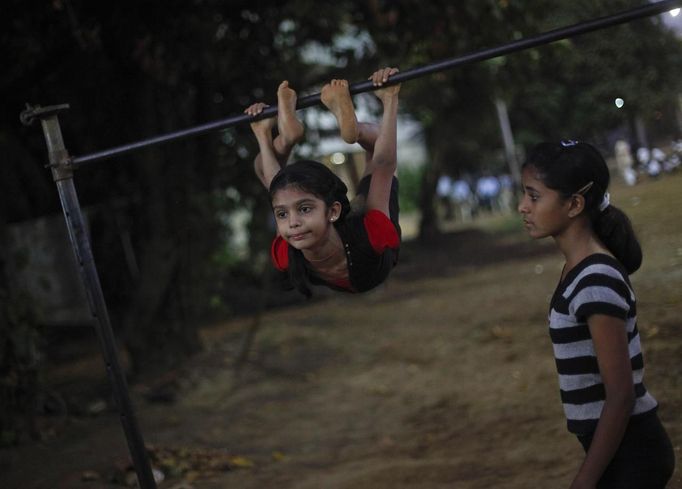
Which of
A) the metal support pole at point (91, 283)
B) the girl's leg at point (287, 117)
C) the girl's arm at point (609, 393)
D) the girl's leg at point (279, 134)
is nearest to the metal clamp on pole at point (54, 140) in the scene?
the metal support pole at point (91, 283)

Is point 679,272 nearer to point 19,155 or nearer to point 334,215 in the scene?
point 334,215

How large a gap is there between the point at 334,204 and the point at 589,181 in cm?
110

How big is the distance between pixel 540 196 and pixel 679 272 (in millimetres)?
5348

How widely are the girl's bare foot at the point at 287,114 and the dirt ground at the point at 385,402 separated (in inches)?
90.7

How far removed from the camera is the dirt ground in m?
4.91

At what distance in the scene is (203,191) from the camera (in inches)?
372

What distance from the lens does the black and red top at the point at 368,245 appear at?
2986 mm

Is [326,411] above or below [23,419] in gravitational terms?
below

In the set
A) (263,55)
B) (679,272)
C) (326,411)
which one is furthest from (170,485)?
(263,55)

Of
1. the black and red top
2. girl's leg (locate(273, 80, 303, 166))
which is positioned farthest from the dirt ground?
girl's leg (locate(273, 80, 303, 166))

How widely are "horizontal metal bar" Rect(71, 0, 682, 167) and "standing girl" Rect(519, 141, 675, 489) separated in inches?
20.7

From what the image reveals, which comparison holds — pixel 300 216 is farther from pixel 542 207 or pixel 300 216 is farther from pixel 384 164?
pixel 542 207

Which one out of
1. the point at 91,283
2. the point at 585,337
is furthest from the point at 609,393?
the point at 91,283

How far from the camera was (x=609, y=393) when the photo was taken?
1.97 meters
